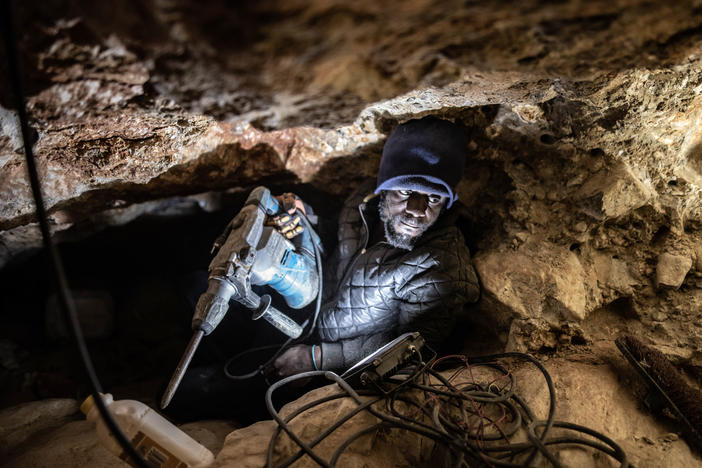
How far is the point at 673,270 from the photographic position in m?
1.84

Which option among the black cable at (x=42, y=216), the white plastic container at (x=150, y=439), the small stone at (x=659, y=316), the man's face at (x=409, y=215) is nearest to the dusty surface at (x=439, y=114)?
the small stone at (x=659, y=316)

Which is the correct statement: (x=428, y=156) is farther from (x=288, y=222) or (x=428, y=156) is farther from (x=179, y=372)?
(x=179, y=372)

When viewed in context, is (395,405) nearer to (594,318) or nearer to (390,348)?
(390,348)

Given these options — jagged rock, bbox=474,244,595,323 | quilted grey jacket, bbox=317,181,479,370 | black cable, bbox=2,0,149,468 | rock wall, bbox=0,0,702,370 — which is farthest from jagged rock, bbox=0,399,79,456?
jagged rock, bbox=474,244,595,323

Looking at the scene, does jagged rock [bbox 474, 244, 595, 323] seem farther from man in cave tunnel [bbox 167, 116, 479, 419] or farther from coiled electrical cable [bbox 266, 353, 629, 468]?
coiled electrical cable [bbox 266, 353, 629, 468]

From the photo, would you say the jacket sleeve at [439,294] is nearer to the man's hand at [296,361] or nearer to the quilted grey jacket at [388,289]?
the quilted grey jacket at [388,289]

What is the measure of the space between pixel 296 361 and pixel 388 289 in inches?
35.5

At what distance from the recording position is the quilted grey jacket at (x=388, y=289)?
227 cm

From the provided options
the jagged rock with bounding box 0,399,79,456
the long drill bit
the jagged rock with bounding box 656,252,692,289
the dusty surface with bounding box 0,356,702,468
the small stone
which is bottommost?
the jagged rock with bounding box 0,399,79,456

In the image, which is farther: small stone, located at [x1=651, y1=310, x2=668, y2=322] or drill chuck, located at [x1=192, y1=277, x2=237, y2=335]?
small stone, located at [x1=651, y1=310, x2=668, y2=322]

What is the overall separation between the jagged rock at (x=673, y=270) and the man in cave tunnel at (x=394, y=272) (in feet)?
3.23

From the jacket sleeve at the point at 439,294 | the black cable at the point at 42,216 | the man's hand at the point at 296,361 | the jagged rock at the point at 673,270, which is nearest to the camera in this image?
the black cable at the point at 42,216

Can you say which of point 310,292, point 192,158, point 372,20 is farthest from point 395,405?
point 192,158

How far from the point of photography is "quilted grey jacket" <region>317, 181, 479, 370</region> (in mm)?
2266
